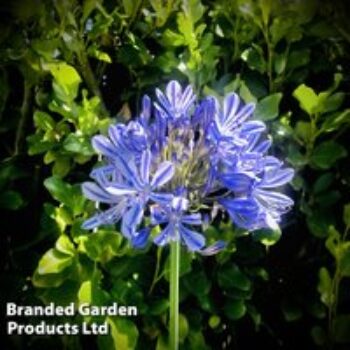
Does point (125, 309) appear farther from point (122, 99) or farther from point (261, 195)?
point (122, 99)

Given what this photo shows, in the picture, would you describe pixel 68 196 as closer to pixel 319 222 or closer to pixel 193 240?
pixel 193 240

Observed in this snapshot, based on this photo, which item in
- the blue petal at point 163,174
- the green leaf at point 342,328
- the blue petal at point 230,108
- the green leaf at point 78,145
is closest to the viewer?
the blue petal at point 163,174

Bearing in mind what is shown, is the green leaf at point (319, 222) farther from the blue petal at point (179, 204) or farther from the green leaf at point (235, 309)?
the blue petal at point (179, 204)

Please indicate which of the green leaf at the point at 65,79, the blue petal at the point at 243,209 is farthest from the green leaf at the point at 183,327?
the green leaf at the point at 65,79

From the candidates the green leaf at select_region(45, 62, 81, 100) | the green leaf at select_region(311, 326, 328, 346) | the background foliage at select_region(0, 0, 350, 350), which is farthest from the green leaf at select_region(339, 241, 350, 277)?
the green leaf at select_region(45, 62, 81, 100)

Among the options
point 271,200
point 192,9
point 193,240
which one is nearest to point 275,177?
point 271,200
